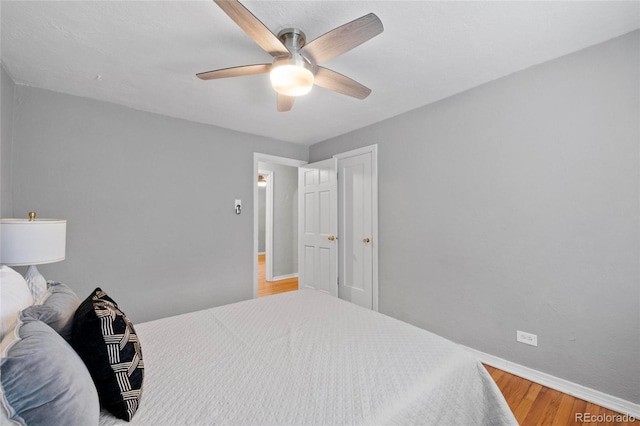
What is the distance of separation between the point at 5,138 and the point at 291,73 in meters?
2.36

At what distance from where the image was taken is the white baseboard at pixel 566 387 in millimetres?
1705

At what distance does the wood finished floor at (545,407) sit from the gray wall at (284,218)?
401 centimetres

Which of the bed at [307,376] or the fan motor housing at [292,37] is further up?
the fan motor housing at [292,37]

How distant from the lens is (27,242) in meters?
1.71

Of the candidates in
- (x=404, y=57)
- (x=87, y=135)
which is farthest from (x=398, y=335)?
(x=87, y=135)

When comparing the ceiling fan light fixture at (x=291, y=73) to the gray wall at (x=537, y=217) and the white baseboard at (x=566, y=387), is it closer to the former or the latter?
the gray wall at (x=537, y=217)

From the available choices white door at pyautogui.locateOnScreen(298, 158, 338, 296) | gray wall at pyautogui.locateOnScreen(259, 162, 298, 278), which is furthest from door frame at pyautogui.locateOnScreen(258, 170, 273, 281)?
white door at pyautogui.locateOnScreen(298, 158, 338, 296)

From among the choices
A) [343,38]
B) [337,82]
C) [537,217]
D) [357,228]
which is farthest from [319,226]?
[343,38]

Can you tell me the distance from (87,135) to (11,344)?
2.52 meters

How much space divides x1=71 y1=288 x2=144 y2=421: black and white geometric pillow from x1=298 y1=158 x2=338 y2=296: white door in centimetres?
280

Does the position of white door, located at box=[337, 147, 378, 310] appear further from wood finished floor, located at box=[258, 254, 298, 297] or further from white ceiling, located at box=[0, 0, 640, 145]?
wood finished floor, located at box=[258, 254, 298, 297]

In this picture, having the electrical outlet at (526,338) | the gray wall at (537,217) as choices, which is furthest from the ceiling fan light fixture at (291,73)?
the electrical outlet at (526,338)

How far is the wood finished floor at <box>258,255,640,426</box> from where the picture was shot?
1666 mm

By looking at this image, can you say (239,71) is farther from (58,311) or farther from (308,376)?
(308,376)
